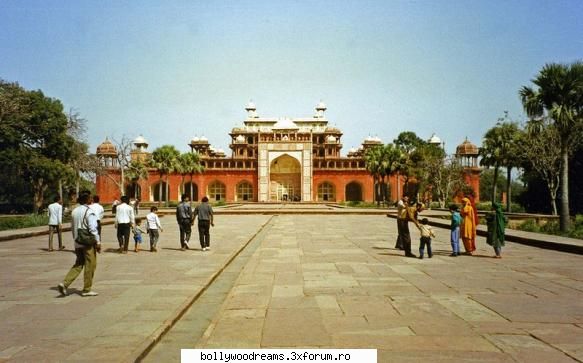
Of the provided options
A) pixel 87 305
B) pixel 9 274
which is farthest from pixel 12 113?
pixel 87 305

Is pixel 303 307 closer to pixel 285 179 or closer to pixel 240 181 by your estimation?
pixel 240 181

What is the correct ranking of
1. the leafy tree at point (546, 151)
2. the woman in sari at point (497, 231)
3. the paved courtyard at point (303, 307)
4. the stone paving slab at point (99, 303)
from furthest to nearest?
the leafy tree at point (546, 151) → the woman in sari at point (497, 231) → the paved courtyard at point (303, 307) → the stone paving slab at point (99, 303)

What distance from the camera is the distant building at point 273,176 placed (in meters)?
68.3

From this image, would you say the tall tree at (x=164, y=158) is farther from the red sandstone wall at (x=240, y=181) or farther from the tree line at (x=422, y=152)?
the red sandstone wall at (x=240, y=181)

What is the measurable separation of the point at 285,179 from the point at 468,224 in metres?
59.2

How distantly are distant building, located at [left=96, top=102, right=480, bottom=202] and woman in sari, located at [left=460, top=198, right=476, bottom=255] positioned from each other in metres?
54.0

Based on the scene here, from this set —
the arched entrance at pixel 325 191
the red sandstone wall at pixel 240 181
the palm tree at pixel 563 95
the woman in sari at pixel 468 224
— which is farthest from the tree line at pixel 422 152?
the arched entrance at pixel 325 191

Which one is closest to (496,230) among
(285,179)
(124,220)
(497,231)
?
(497,231)

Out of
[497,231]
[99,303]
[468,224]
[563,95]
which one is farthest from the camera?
[563,95]

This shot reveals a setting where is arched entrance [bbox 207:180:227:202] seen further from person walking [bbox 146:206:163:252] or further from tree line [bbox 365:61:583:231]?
person walking [bbox 146:206:163:252]

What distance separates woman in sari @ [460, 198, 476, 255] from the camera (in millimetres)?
12656

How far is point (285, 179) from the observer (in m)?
71.6

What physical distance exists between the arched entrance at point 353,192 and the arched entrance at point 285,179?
6.95m

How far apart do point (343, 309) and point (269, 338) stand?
162cm
